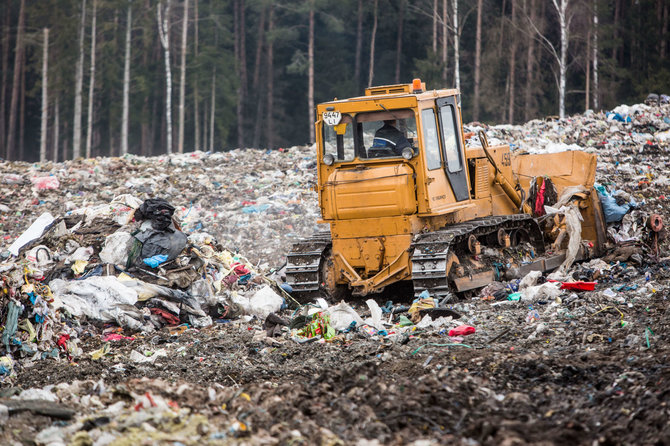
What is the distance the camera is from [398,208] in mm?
8867

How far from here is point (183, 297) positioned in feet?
29.8

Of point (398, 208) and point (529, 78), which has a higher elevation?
point (529, 78)

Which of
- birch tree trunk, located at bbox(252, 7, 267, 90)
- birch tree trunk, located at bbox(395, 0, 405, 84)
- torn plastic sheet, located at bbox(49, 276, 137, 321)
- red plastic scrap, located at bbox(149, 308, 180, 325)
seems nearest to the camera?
torn plastic sheet, located at bbox(49, 276, 137, 321)

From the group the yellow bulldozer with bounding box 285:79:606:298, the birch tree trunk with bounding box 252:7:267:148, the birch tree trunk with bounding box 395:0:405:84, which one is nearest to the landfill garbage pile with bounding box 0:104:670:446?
the yellow bulldozer with bounding box 285:79:606:298

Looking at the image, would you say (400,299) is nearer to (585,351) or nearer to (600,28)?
(585,351)

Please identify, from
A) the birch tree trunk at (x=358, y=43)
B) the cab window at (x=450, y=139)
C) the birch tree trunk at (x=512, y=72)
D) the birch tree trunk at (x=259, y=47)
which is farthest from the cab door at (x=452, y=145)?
the birch tree trunk at (x=259, y=47)

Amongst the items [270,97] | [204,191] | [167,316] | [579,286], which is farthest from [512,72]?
[167,316]

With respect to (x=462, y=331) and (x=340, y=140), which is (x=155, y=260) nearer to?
(x=340, y=140)

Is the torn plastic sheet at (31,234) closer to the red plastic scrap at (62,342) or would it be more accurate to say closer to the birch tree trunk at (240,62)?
the red plastic scrap at (62,342)

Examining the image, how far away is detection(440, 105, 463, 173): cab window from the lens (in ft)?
30.4

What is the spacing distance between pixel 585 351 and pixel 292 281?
418cm

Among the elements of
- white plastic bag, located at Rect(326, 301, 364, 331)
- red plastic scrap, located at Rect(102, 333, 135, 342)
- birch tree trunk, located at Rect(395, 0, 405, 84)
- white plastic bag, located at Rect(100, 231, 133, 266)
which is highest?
birch tree trunk, located at Rect(395, 0, 405, 84)

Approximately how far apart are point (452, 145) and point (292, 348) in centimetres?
368

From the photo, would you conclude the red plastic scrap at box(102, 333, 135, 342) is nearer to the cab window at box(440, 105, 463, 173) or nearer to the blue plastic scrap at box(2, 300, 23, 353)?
the blue plastic scrap at box(2, 300, 23, 353)
